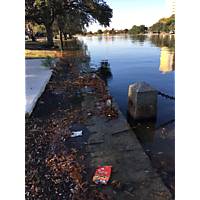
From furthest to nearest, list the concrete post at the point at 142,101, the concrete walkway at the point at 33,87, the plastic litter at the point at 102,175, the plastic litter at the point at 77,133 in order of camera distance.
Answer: the concrete walkway at the point at 33,87 → the concrete post at the point at 142,101 → the plastic litter at the point at 77,133 → the plastic litter at the point at 102,175

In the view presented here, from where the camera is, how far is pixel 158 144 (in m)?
4.57

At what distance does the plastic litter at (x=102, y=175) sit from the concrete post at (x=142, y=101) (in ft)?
8.19

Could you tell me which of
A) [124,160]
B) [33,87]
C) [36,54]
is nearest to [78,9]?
[36,54]

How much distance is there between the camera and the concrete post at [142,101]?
16.5 feet

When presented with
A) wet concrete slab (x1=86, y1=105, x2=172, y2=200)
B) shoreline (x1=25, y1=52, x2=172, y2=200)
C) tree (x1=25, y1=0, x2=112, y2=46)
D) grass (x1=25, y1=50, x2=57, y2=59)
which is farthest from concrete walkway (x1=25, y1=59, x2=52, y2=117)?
tree (x1=25, y1=0, x2=112, y2=46)

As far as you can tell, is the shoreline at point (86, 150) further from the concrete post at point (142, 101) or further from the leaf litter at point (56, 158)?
the concrete post at point (142, 101)

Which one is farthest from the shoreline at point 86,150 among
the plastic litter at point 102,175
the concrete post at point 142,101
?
the concrete post at point 142,101

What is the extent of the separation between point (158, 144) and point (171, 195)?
5.85 ft

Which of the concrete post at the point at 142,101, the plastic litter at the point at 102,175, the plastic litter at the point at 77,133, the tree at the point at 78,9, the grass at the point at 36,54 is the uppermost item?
the tree at the point at 78,9

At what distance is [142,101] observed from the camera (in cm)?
516

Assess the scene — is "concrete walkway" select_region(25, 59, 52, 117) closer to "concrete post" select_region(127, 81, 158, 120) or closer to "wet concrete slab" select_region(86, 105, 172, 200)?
"wet concrete slab" select_region(86, 105, 172, 200)
